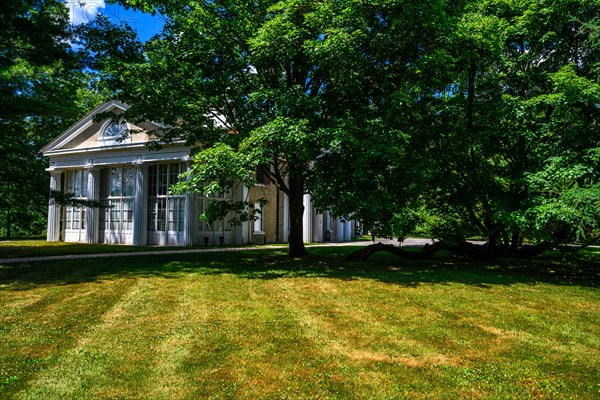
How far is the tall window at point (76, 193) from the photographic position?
24.1 metres

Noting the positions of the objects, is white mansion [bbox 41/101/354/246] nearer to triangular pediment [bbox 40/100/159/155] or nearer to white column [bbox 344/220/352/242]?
triangular pediment [bbox 40/100/159/155]

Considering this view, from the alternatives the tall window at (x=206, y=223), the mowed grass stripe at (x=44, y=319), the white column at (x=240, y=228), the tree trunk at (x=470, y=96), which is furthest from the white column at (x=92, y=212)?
the tree trunk at (x=470, y=96)

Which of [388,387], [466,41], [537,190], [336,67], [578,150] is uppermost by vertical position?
[466,41]

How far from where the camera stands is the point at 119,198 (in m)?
22.6

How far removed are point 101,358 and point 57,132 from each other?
3165cm

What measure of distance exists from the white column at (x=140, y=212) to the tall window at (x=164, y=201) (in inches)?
16.2

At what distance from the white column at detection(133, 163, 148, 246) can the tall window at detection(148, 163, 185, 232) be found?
412 millimetres

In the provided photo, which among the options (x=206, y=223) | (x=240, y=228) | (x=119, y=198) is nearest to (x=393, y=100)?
(x=206, y=223)

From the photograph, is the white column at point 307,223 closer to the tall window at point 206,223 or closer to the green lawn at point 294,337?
the tall window at point 206,223

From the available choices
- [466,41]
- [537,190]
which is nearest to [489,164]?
[537,190]

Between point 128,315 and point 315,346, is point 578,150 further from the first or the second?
point 128,315

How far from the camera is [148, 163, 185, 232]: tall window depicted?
2064 centimetres

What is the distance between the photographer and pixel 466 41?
36.4 feet

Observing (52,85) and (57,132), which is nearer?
(52,85)
